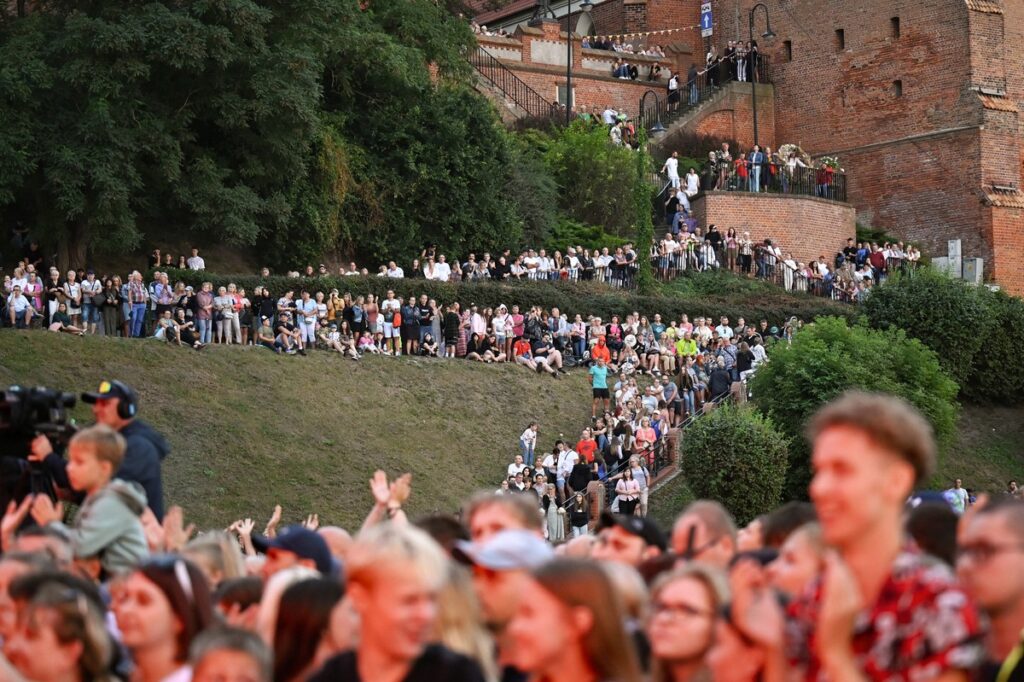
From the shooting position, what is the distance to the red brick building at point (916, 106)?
5234 centimetres

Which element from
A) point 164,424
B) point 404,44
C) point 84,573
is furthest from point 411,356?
point 84,573

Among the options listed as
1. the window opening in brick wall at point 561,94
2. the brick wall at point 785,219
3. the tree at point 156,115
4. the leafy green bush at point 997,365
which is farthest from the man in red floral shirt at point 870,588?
the window opening in brick wall at point 561,94

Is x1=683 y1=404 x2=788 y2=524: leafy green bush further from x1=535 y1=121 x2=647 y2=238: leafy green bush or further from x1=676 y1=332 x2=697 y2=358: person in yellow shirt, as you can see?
x1=535 y1=121 x2=647 y2=238: leafy green bush

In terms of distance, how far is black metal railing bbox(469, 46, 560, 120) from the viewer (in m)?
51.7

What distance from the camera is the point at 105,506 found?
792cm

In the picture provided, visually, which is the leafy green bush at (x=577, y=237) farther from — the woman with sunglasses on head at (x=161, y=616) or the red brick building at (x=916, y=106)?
the woman with sunglasses on head at (x=161, y=616)

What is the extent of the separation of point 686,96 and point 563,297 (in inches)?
736

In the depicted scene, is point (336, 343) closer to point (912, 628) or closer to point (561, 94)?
point (561, 94)

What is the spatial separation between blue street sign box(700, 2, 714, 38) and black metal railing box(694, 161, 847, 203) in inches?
310

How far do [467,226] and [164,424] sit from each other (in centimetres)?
1571

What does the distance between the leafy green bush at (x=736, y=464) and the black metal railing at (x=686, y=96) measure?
25818mm

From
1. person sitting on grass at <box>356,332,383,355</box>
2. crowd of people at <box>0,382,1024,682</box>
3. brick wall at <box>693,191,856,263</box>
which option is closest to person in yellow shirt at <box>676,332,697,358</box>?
person sitting on grass at <box>356,332,383,355</box>

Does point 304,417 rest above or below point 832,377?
below

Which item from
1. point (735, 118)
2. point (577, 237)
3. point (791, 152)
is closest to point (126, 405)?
point (577, 237)
